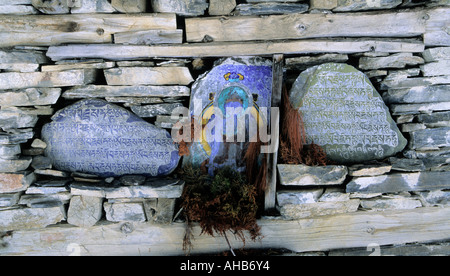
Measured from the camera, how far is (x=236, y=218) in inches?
134

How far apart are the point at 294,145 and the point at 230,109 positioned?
33.9 inches

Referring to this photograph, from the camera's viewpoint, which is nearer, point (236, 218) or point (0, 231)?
point (236, 218)

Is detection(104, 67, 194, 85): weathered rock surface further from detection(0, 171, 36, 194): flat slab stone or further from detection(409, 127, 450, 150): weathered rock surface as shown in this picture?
detection(409, 127, 450, 150): weathered rock surface

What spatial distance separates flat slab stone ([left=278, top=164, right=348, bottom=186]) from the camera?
138 inches

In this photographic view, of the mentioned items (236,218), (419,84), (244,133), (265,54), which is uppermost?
(265,54)

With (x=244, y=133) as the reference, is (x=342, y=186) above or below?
below

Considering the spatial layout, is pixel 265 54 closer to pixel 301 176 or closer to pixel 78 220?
pixel 301 176

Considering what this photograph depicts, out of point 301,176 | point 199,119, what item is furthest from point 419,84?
point 199,119

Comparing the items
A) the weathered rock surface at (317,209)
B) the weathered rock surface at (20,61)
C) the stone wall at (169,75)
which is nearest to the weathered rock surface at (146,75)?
the stone wall at (169,75)

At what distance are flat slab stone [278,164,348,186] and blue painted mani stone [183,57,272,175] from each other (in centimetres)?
53

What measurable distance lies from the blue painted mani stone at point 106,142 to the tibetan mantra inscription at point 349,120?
5.69 feet

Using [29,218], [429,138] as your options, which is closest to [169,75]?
[29,218]

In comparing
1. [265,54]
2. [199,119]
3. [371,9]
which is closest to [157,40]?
[199,119]

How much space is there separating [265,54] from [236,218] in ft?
6.18
